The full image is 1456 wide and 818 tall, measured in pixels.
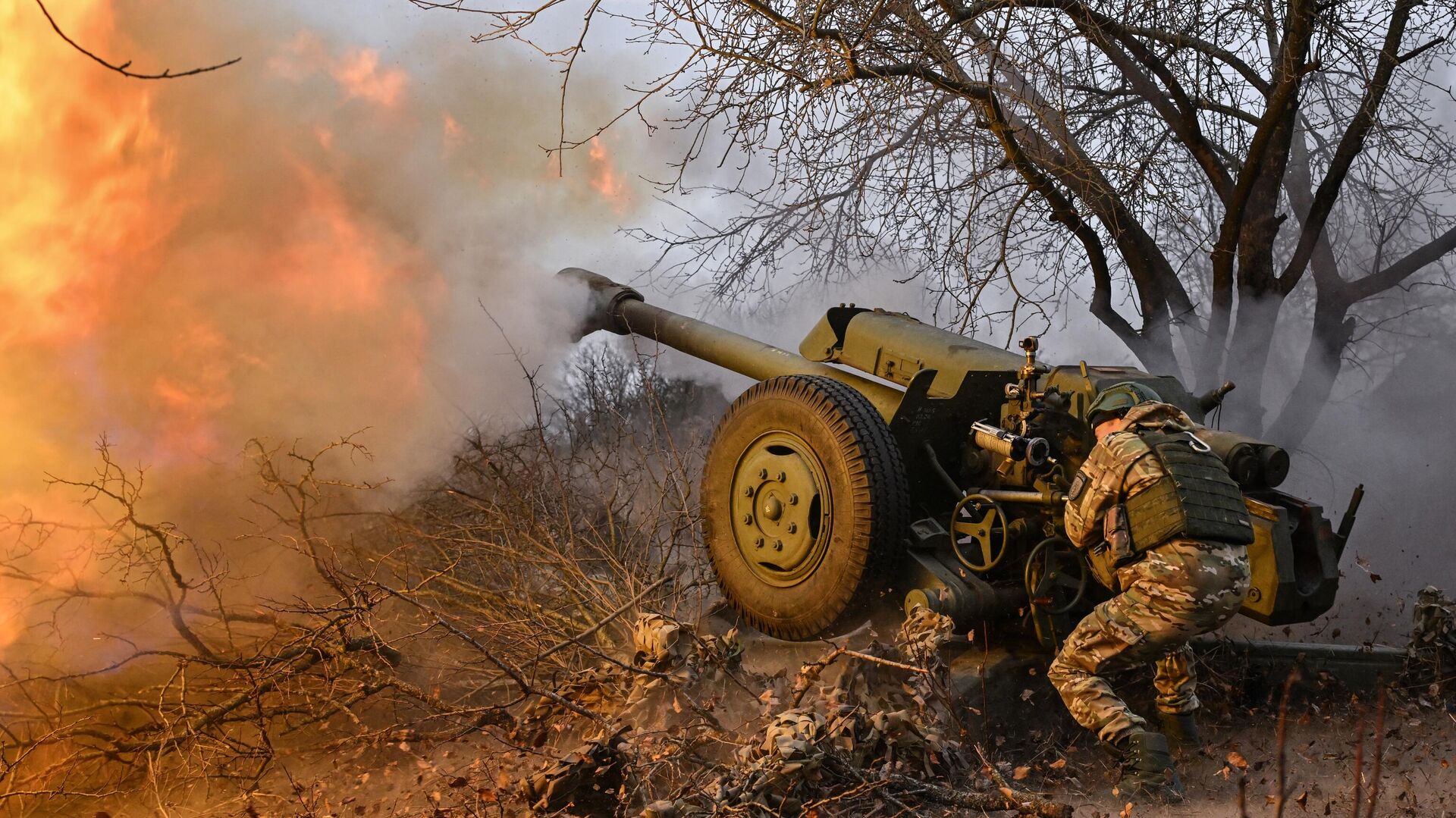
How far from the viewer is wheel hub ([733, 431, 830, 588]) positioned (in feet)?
17.3

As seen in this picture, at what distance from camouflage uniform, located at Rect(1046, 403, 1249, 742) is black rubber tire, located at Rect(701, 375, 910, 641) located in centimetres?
84

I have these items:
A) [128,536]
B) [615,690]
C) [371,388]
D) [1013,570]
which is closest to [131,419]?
[128,536]

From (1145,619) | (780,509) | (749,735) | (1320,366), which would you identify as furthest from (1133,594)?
(1320,366)

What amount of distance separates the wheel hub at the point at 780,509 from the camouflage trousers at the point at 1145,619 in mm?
1267

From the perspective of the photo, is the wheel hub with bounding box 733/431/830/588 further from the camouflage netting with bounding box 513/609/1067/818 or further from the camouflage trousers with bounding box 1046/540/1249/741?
the camouflage trousers with bounding box 1046/540/1249/741

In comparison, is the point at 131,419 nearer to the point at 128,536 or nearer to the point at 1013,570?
the point at 128,536

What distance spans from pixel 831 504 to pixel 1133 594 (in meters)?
1.39

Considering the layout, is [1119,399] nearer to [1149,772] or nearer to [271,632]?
[1149,772]

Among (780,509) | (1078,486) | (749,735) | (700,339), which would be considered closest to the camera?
(1078,486)

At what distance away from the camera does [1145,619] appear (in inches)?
180

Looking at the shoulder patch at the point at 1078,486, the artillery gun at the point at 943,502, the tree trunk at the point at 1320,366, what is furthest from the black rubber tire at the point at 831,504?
the tree trunk at the point at 1320,366

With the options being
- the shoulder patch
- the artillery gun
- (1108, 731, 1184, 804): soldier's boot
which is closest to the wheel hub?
the artillery gun

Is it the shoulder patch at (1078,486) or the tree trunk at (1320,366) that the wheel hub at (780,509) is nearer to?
the shoulder patch at (1078,486)

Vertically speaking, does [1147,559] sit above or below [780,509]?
below
